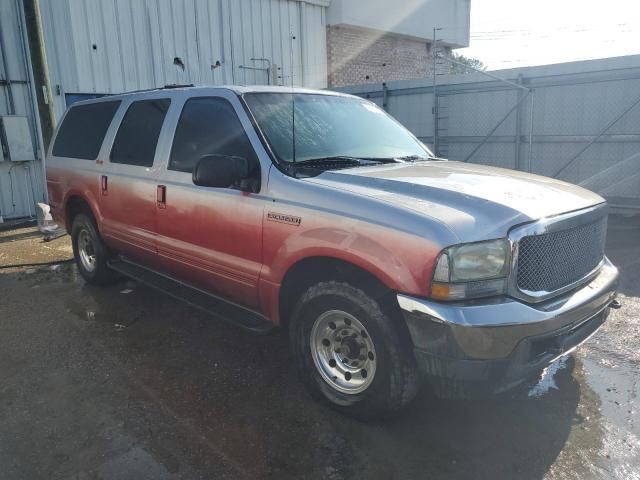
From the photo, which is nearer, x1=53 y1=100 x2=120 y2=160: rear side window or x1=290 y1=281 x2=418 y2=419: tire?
x1=290 y1=281 x2=418 y2=419: tire

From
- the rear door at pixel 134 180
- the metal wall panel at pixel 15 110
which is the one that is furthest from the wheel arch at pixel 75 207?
the metal wall panel at pixel 15 110

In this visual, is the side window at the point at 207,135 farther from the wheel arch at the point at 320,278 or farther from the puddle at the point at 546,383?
the puddle at the point at 546,383

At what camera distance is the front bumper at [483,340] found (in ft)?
8.17

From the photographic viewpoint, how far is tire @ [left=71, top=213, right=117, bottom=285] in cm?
546

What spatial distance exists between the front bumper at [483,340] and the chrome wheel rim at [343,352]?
406mm

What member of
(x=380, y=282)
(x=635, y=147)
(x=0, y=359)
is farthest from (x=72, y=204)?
(x=635, y=147)

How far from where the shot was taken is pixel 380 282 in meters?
2.88

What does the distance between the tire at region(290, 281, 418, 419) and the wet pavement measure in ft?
0.62

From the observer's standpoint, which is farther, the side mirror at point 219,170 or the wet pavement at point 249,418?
the side mirror at point 219,170

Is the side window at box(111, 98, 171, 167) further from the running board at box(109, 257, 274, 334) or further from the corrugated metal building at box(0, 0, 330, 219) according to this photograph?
the corrugated metal building at box(0, 0, 330, 219)

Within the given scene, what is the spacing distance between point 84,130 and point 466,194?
Result: 4408 mm

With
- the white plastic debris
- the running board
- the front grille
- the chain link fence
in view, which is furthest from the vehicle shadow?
the chain link fence

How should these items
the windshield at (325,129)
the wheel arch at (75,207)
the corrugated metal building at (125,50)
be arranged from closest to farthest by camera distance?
the windshield at (325,129) → the wheel arch at (75,207) → the corrugated metal building at (125,50)

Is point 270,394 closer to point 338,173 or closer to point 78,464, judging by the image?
point 78,464
